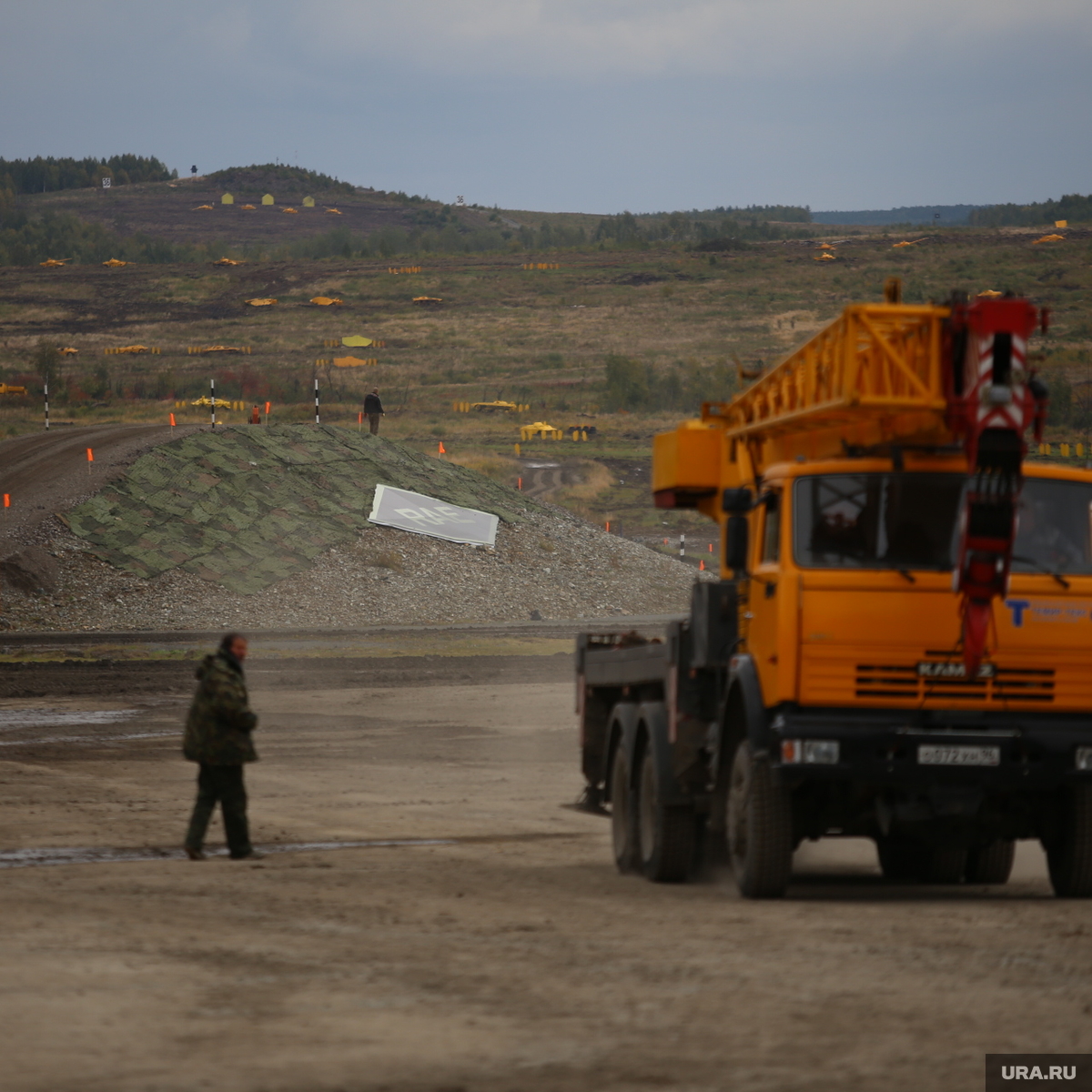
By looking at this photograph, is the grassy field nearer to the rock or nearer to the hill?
the hill

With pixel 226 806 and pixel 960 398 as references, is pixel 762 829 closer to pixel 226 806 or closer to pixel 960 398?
pixel 960 398

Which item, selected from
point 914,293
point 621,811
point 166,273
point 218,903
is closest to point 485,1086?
point 218,903

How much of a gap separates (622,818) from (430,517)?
85.4 feet

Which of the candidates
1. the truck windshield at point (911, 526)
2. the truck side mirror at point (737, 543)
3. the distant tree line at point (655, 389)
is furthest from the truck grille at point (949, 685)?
the distant tree line at point (655, 389)

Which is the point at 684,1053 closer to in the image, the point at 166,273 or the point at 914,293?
the point at 914,293

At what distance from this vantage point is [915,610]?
826cm

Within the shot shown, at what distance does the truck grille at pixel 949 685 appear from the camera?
8.26m

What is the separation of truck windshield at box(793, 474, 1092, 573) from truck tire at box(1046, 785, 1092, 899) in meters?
1.38

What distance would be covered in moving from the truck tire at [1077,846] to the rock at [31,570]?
84.7ft

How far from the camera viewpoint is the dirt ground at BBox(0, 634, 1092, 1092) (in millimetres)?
5527

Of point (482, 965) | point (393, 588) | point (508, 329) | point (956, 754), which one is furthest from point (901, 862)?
point (508, 329)

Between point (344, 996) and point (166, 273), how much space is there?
11956 cm

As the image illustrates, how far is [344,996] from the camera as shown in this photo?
21.4 feet

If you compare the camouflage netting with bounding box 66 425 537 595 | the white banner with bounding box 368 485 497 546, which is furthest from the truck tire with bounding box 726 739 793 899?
the white banner with bounding box 368 485 497 546
